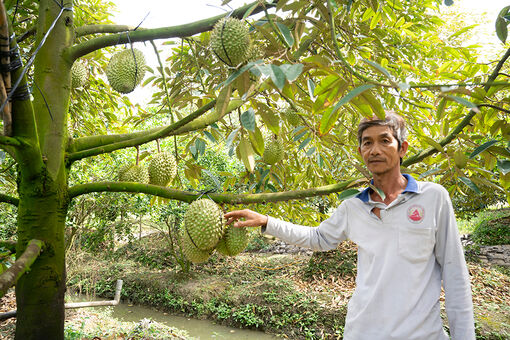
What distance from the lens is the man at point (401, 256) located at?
109 centimetres

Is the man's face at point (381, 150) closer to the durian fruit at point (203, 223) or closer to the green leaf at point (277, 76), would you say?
the durian fruit at point (203, 223)

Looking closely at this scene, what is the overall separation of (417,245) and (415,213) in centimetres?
11

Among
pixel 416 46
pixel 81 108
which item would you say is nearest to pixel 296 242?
pixel 416 46

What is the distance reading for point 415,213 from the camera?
1.16 meters

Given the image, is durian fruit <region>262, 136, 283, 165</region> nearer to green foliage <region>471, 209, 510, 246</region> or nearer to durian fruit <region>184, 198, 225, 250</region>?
durian fruit <region>184, 198, 225, 250</region>

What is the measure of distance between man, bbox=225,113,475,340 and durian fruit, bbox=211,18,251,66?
1.82 feet

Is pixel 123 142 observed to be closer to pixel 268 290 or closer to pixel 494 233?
pixel 268 290

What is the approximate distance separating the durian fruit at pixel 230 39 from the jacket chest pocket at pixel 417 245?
0.83 meters

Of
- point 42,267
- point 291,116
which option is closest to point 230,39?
point 291,116

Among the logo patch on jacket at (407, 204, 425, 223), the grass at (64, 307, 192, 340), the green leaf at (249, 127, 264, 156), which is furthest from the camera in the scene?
the grass at (64, 307, 192, 340)

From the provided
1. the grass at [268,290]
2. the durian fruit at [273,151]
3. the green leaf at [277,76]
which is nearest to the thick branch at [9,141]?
the green leaf at [277,76]

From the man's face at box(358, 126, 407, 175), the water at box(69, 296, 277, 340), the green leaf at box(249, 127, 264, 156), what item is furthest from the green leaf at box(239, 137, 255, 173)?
the water at box(69, 296, 277, 340)

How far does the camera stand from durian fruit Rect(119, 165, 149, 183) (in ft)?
5.12

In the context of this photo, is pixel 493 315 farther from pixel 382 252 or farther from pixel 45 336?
pixel 45 336
